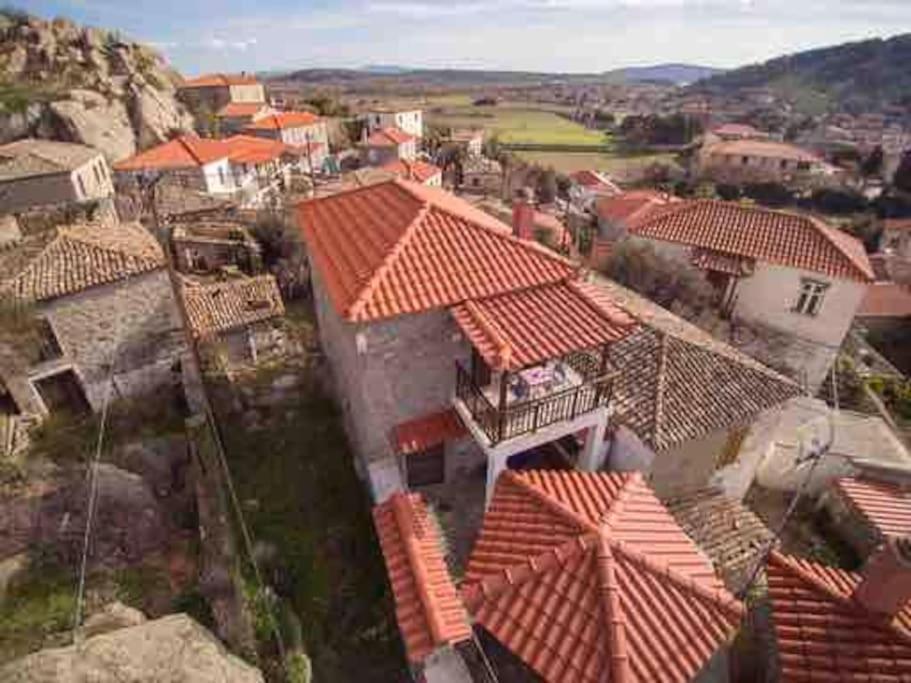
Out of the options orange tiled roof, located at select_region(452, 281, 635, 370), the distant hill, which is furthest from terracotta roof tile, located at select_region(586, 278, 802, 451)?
the distant hill

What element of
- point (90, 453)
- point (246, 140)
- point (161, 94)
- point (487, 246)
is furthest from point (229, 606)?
point (161, 94)

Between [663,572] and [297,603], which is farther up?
[663,572]

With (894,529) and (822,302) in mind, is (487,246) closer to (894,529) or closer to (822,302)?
(894,529)

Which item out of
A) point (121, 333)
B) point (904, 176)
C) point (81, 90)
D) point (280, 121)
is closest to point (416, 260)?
point (121, 333)

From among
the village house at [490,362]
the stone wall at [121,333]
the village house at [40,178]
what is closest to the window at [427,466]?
the village house at [490,362]

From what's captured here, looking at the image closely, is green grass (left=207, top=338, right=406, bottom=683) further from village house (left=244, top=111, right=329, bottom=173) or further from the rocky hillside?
village house (left=244, top=111, right=329, bottom=173)

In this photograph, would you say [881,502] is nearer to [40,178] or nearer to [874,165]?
[40,178]

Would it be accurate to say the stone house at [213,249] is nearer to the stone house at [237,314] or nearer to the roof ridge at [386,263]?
the stone house at [237,314]
